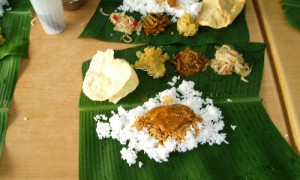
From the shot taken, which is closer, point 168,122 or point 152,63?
point 168,122

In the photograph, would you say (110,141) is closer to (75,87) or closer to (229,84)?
(75,87)

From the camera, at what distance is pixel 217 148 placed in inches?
79.9

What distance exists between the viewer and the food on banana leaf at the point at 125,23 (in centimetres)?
252

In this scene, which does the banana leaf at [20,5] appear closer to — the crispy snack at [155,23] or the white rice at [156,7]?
the white rice at [156,7]

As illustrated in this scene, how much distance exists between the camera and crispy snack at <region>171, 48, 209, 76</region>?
7.54 feet

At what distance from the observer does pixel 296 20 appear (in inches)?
102

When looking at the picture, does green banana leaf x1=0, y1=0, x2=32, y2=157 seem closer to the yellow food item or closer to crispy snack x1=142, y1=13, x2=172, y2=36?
crispy snack x1=142, y1=13, x2=172, y2=36

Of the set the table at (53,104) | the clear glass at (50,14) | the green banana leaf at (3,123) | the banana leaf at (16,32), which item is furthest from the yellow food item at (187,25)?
the green banana leaf at (3,123)

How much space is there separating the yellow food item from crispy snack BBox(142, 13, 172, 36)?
117 mm

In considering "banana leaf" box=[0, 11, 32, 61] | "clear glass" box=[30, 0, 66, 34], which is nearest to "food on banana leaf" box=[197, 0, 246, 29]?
"clear glass" box=[30, 0, 66, 34]

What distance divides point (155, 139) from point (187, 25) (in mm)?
924

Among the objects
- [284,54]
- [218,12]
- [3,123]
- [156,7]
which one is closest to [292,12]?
[284,54]

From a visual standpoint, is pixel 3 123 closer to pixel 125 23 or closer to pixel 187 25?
pixel 125 23

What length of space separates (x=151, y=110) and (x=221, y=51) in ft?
2.28
